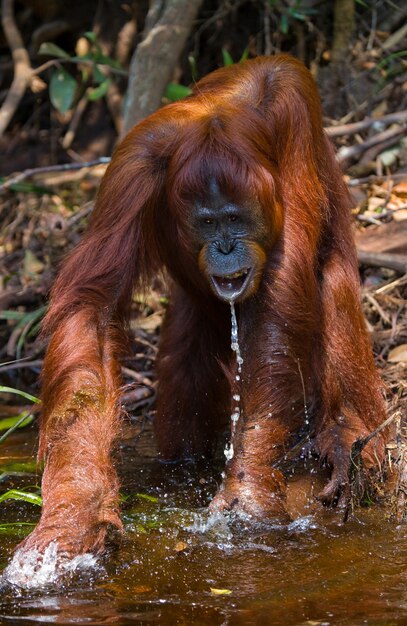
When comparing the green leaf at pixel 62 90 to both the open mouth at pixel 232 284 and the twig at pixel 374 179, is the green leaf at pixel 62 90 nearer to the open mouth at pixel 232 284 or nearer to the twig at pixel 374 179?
Answer: the twig at pixel 374 179

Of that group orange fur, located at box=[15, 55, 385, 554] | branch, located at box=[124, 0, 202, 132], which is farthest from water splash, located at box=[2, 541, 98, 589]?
branch, located at box=[124, 0, 202, 132]

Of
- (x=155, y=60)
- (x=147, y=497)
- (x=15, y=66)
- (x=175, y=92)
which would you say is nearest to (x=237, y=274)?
(x=147, y=497)

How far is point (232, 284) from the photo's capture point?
12.5 feet

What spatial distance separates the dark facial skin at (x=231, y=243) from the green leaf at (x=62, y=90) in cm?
379

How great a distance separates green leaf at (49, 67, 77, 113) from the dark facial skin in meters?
3.79

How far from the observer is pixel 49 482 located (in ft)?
11.1

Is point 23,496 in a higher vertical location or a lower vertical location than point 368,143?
lower

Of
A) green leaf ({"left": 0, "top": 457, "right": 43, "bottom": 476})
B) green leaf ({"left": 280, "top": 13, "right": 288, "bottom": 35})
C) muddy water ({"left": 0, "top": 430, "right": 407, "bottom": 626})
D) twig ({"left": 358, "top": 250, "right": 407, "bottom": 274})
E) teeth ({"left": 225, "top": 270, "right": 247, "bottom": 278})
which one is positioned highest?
green leaf ({"left": 280, "top": 13, "right": 288, "bottom": 35})

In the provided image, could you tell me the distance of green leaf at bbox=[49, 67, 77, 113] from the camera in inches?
287

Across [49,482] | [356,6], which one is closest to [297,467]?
[49,482]

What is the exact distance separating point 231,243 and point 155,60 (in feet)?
9.65

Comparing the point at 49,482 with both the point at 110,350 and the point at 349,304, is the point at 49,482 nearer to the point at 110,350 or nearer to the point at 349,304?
the point at 110,350

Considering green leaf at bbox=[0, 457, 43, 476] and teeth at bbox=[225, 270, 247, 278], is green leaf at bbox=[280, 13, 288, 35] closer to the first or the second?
teeth at bbox=[225, 270, 247, 278]

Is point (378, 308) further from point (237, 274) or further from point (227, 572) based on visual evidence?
point (227, 572)
